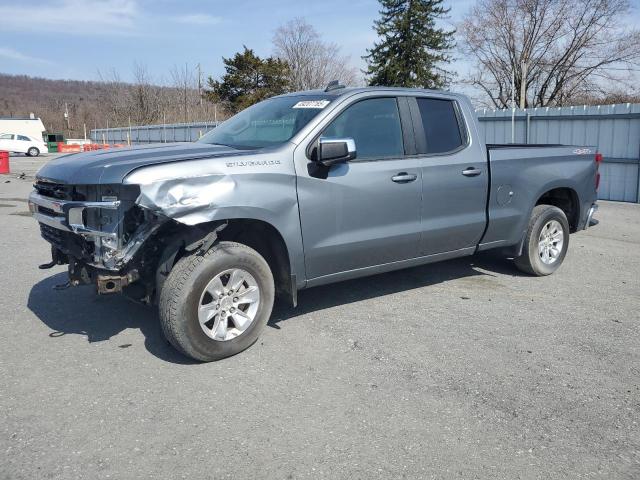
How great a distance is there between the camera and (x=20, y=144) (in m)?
41.4

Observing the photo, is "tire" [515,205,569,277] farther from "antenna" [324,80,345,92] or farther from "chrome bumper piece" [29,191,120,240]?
"chrome bumper piece" [29,191,120,240]

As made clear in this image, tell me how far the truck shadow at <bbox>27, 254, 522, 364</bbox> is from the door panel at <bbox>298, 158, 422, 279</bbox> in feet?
2.52

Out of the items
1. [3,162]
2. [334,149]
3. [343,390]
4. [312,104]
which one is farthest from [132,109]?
[343,390]


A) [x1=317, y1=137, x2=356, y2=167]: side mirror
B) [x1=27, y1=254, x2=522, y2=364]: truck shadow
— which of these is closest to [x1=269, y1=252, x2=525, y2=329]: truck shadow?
[x1=27, y1=254, x2=522, y2=364]: truck shadow

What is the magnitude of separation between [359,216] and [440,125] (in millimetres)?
1394

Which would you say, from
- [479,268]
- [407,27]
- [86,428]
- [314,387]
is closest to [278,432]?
[314,387]

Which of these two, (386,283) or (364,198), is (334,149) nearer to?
(364,198)

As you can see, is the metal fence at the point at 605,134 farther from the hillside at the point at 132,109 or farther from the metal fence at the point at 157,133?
the hillside at the point at 132,109

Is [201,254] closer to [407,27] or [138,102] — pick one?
[407,27]

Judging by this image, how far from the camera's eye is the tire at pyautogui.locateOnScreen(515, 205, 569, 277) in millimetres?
6328

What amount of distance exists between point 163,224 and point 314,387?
57.9 inches

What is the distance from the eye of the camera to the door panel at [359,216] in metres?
4.57

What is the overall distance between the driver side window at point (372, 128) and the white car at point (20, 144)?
42.1 metres

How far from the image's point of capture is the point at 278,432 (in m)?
3.28
